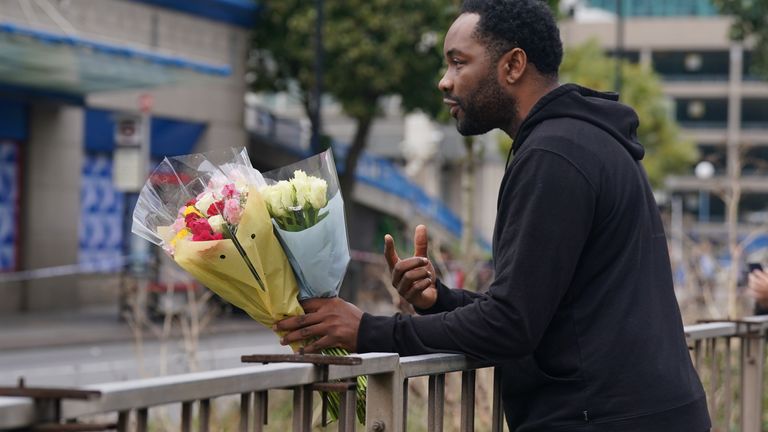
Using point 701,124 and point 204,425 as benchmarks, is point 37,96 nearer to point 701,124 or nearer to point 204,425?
point 204,425

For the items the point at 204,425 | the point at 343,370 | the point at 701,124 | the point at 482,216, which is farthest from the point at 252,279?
the point at 701,124

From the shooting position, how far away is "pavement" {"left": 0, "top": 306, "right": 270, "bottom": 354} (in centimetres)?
1956

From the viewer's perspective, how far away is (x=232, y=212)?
2.96m

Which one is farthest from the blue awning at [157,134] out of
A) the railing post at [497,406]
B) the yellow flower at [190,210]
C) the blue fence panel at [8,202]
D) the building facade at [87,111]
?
the yellow flower at [190,210]

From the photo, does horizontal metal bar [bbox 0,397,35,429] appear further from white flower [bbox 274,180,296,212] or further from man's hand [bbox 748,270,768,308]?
man's hand [bbox 748,270,768,308]

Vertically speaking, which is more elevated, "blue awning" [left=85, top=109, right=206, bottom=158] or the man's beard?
"blue awning" [left=85, top=109, right=206, bottom=158]

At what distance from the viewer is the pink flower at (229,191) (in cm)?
303

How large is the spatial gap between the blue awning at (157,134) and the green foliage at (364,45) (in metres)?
3.41

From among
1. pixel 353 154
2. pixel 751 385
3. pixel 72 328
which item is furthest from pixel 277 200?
pixel 353 154

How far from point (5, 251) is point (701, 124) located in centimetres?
6315

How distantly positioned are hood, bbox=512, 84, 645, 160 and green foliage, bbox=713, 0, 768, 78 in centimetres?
1524

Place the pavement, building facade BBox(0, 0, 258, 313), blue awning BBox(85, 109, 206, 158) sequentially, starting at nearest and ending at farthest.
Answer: the pavement → building facade BBox(0, 0, 258, 313) → blue awning BBox(85, 109, 206, 158)

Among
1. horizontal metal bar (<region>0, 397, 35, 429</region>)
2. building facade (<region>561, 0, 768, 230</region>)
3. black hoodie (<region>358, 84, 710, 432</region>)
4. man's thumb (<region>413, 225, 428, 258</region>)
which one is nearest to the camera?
horizontal metal bar (<region>0, 397, 35, 429</region>)

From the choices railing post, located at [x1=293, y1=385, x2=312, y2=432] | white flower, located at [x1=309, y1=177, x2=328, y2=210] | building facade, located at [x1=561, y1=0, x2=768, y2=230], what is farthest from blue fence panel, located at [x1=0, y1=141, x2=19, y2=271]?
building facade, located at [x1=561, y1=0, x2=768, y2=230]
